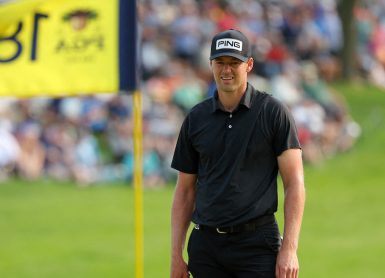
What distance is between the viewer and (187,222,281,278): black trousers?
5.96 m

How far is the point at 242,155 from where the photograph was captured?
5957 mm

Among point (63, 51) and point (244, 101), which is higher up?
point (63, 51)

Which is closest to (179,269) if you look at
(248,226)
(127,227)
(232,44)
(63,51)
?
(248,226)

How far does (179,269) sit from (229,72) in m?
1.21

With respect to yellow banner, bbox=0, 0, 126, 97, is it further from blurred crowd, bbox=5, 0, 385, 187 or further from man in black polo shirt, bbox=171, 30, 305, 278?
blurred crowd, bbox=5, 0, 385, 187

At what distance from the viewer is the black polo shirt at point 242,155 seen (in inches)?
234

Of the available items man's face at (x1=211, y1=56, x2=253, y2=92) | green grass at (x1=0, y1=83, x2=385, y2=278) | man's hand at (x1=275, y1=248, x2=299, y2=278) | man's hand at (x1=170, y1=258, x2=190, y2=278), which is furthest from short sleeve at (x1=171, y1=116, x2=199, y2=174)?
green grass at (x1=0, y1=83, x2=385, y2=278)

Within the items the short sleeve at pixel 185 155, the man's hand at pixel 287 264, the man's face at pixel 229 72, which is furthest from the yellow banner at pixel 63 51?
the man's hand at pixel 287 264

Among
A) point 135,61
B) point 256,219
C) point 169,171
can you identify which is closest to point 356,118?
point 169,171

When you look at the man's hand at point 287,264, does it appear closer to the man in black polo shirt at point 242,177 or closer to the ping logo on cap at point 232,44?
the man in black polo shirt at point 242,177

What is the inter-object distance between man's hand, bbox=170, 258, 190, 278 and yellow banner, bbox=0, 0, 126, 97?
2137 mm

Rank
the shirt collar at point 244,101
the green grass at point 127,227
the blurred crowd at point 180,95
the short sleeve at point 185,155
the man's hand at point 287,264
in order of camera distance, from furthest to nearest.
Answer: the blurred crowd at point 180,95
the green grass at point 127,227
the short sleeve at point 185,155
the shirt collar at point 244,101
the man's hand at point 287,264

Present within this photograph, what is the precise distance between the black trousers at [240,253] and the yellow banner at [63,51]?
233cm

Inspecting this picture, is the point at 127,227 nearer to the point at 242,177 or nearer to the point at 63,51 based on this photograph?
the point at 63,51
